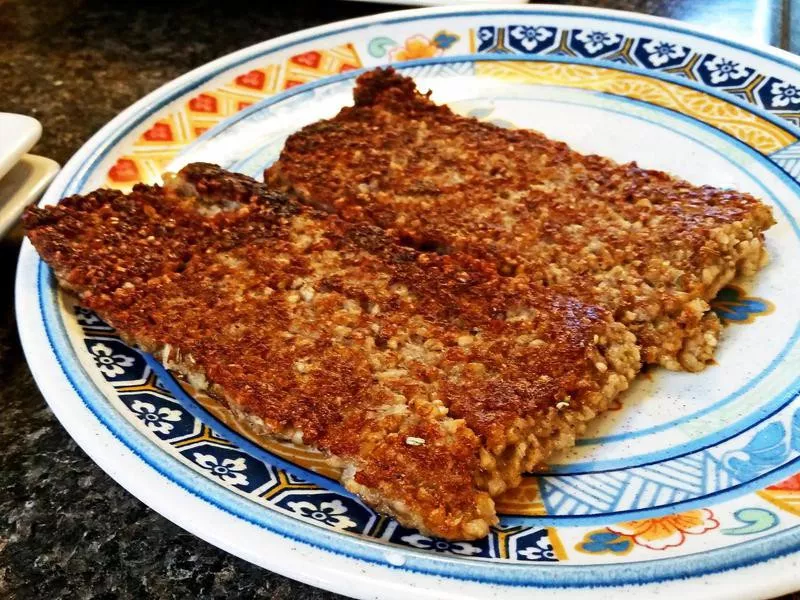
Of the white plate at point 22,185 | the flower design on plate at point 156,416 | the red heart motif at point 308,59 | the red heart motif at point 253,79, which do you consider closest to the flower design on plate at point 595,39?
the red heart motif at point 308,59

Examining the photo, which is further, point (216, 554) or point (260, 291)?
point (260, 291)

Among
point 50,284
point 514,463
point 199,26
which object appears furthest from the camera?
point 199,26

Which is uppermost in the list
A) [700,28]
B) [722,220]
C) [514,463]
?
[700,28]

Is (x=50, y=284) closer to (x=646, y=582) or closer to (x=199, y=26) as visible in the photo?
(x=646, y=582)

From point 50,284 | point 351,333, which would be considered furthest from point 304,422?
point 50,284

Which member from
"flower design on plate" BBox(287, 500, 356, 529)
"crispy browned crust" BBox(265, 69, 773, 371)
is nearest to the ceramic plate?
"flower design on plate" BBox(287, 500, 356, 529)
